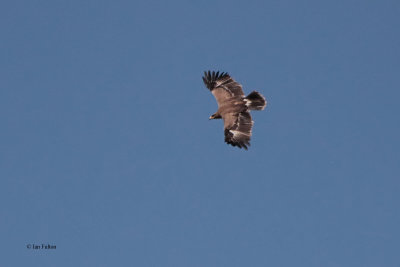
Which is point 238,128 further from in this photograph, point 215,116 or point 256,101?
point 215,116

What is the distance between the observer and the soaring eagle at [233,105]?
2386 centimetres

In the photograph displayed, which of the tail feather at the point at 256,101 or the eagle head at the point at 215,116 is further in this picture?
the eagle head at the point at 215,116

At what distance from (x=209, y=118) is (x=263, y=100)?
2.98 meters

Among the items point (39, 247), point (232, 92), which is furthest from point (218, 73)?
point (39, 247)

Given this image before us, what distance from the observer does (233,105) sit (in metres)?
25.2

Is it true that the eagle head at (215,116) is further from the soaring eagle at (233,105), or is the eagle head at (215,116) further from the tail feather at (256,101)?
the tail feather at (256,101)

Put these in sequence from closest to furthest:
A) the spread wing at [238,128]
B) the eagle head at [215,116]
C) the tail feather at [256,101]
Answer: the spread wing at [238,128], the tail feather at [256,101], the eagle head at [215,116]

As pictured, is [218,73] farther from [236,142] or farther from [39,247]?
[39,247]

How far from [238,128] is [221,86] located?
11.3 ft

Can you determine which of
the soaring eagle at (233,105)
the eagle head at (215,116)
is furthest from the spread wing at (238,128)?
the eagle head at (215,116)

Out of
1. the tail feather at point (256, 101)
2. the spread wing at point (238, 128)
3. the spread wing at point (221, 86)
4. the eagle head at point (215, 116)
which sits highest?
the spread wing at point (221, 86)

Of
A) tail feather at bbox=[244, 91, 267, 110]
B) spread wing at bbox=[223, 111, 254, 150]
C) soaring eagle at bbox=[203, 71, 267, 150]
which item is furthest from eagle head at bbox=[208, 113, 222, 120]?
tail feather at bbox=[244, 91, 267, 110]

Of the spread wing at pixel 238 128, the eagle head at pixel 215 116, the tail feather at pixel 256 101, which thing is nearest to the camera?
the spread wing at pixel 238 128

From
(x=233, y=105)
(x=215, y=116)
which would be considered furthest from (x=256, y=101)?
(x=215, y=116)
